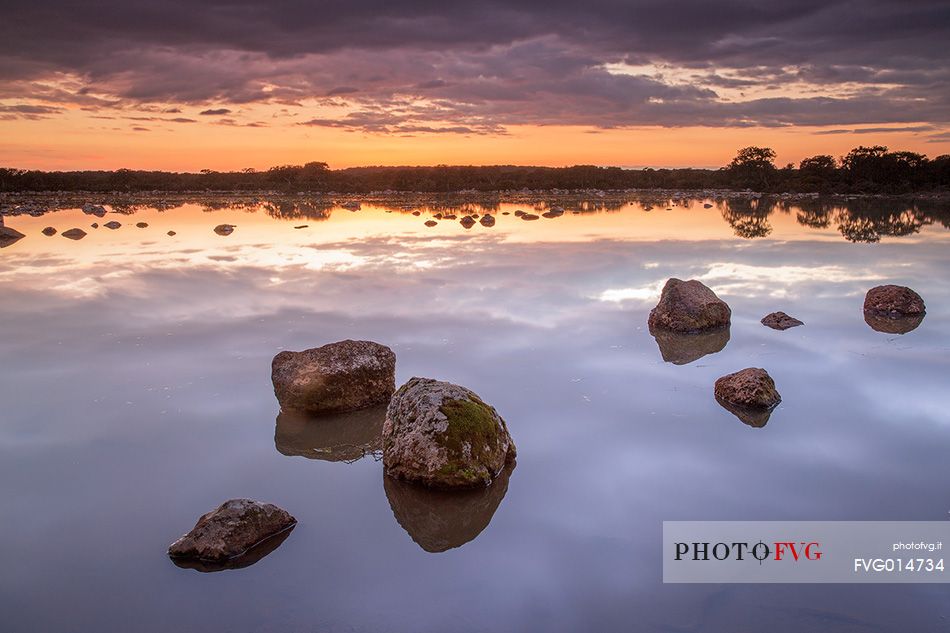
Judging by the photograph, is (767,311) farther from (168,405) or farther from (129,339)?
(129,339)

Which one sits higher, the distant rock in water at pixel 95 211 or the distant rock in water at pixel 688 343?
the distant rock in water at pixel 95 211

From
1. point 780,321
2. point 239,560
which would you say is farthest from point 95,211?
point 239,560

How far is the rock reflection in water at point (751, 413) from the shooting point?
7.75 metres

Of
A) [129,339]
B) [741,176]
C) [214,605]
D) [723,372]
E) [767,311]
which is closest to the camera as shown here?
[214,605]

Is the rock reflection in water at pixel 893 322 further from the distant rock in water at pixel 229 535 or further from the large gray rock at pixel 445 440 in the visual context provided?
the distant rock in water at pixel 229 535

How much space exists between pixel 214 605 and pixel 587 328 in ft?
29.1

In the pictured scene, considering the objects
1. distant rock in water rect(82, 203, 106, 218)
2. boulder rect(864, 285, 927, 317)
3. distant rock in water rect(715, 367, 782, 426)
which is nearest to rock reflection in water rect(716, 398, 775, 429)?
distant rock in water rect(715, 367, 782, 426)

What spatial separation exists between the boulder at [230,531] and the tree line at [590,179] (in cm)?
6788

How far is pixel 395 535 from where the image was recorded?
5.61m

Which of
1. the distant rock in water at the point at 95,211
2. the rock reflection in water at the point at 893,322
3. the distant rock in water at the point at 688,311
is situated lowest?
the rock reflection in water at the point at 893,322

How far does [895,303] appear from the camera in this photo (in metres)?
13.4

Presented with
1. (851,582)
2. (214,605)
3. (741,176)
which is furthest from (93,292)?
(741,176)

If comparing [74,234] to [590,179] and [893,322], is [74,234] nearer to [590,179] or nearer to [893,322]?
[893,322]

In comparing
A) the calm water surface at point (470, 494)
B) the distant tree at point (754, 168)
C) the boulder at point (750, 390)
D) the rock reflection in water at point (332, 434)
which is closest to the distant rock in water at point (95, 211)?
the calm water surface at point (470, 494)
